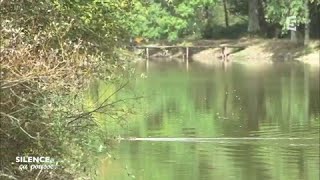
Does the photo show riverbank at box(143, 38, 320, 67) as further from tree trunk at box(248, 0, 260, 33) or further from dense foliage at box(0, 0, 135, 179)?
dense foliage at box(0, 0, 135, 179)

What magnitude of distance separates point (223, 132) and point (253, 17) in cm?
3396

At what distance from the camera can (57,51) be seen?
5.98 meters

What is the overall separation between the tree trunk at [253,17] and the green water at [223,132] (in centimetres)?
1960

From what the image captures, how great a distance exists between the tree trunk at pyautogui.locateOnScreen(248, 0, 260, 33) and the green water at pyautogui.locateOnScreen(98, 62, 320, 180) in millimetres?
19598

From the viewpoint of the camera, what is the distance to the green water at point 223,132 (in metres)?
11.5

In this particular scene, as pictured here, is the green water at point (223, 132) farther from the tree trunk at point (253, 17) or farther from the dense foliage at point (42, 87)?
the tree trunk at point (253, 17)

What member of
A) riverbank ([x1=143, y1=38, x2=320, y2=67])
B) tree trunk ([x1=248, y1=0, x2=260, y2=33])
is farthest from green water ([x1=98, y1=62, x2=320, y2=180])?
tree trunk ([x1=248, y1=0, x2=260, y2=33])

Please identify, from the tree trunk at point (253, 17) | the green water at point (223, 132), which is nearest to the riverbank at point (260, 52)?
the tree trunk at point (253, 17)

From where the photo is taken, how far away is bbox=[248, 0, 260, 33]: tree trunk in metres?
48.8

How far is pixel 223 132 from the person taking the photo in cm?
1596

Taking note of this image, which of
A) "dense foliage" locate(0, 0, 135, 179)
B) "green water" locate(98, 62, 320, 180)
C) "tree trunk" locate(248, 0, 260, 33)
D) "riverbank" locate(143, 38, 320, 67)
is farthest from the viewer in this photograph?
"tree trunk" locate(248, 0, 260, 33)

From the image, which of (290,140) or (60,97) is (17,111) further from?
(290,140)

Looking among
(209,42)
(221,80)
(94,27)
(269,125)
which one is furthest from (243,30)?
(94,27)

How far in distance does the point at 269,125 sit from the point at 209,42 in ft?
110
